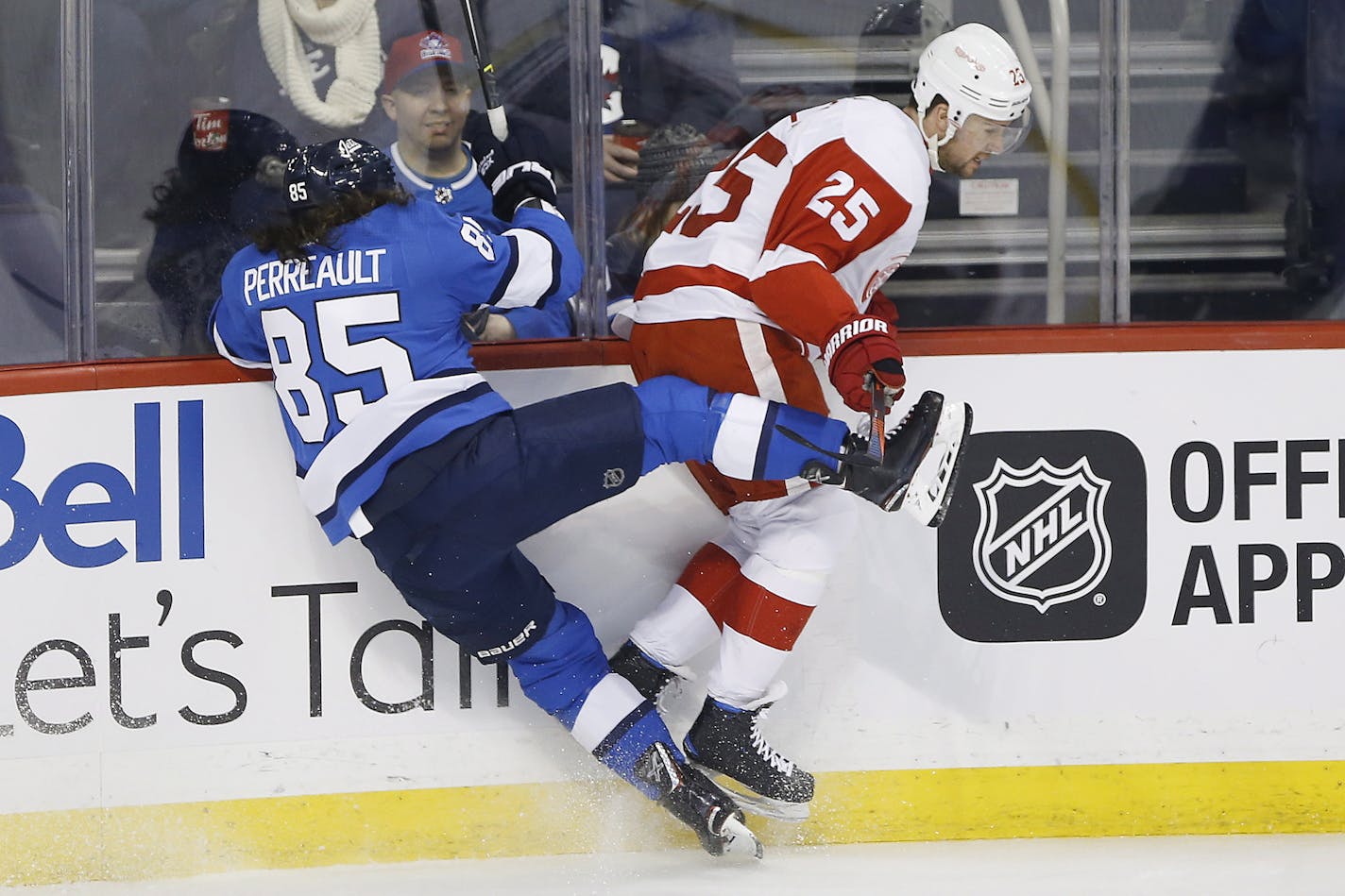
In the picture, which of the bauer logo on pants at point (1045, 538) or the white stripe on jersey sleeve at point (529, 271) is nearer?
the white stripe on jersey sleeve at point (529, 271)

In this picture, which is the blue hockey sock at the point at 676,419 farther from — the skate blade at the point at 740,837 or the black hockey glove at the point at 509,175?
the skate blade at the point at 740,837

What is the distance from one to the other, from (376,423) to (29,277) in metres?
0.81

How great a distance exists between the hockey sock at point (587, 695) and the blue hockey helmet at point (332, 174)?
80 cm

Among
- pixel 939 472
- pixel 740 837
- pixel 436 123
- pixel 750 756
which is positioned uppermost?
pixel 436 123

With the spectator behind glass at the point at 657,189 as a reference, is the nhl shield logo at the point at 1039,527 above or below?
below

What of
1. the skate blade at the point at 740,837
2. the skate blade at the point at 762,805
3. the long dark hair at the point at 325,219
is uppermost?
the long dark hair at the point at 325,219

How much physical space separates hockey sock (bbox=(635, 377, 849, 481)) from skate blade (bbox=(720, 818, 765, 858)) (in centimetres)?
65

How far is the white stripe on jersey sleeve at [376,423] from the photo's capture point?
2.19 m

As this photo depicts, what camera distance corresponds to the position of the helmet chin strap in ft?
7.61

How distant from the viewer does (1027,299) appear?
103 inches

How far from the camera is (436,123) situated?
2502 millimetres

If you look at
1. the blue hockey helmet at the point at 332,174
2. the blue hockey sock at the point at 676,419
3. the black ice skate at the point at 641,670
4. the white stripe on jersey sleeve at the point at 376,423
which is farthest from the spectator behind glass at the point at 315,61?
the black ice skate at the point at 641,670

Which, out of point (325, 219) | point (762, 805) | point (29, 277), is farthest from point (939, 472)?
point (29, 277)

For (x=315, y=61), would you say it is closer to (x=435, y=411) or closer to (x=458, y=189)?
(x=458, y=189)
